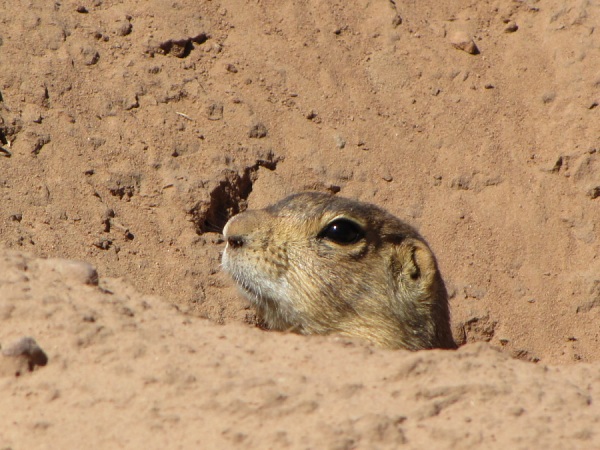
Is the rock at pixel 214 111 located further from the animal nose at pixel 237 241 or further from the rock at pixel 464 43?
the rock at pixel 464 43

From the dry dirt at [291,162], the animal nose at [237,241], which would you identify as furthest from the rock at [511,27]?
the animal nose at [237,241]

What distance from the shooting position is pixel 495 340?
269 inches

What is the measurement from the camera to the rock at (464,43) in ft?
25.6

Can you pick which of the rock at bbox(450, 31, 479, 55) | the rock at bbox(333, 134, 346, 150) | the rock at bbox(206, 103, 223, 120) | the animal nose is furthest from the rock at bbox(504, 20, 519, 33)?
the animal nose

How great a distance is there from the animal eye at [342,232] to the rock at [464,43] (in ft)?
10.8

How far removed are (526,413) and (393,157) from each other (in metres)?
4.38

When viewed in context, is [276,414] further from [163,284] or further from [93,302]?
Answer: [163,284]

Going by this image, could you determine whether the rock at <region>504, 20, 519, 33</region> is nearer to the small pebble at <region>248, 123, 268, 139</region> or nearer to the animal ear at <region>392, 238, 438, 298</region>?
the small pebble at <region>248, 123, 268, 139</region>

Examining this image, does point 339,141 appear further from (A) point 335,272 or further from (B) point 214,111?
(A) point 335,272

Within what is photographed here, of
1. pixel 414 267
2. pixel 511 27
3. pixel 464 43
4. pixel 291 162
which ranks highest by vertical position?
pixel 511 27

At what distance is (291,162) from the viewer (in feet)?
22.5

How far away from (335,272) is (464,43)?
3.63 meters

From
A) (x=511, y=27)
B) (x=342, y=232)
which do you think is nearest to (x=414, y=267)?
(x=342, y=232)

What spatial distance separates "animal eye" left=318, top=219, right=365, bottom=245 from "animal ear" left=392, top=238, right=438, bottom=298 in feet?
1.04
